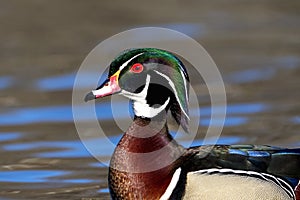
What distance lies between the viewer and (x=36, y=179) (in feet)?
24.1

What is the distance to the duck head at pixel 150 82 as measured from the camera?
6.00 m

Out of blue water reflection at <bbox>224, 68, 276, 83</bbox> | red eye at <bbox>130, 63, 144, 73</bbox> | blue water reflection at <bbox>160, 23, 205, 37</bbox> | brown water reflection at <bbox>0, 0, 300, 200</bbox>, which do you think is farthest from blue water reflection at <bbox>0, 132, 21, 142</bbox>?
blue water reflection at <bbox>160, 23, 205, 37</bbox>

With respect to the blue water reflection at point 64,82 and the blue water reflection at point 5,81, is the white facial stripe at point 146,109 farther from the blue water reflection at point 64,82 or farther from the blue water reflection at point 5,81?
the blue water reflection at point 5,81

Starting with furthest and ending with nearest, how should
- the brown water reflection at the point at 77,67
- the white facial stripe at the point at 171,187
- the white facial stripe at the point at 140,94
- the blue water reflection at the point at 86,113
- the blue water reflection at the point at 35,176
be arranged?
1. the blue water reflection at the point at 86,113
2. the brown water reflection at the point at 77,67
3. the blue water reflection at the point at 35,176
4. the white facial stripe at the point at 140,94
5. the white facial stripe at the point at 171,187

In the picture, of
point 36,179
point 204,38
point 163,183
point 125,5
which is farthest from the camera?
point 125,5

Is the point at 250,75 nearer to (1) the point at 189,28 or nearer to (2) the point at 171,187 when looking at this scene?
(1) the point at 189,28

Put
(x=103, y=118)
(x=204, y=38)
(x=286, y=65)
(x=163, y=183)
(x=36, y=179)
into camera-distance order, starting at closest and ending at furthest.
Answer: (x=163, y=183) → (x=36, y=179) → (x=103, y=118) → (x=286, y=65) → (x=204, y=38)

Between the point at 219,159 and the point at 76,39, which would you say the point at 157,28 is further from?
the point at 219,159

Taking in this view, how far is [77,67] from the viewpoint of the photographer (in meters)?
9.71

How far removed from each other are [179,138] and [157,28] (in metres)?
2.94

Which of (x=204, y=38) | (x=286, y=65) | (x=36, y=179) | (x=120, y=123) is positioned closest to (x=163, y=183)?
(x=36, y=179)

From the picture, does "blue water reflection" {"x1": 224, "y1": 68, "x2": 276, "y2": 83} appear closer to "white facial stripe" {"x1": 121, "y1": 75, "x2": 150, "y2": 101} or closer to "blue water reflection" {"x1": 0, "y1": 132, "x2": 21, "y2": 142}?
"blue water reflection" {"x1": 0, "y1": 132, "x2": 21, "y2": 142}

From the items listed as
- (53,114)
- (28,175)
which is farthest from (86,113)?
(28,175)

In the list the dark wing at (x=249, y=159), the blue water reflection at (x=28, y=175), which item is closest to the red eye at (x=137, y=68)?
the dark wing at (x=249, y=159)
